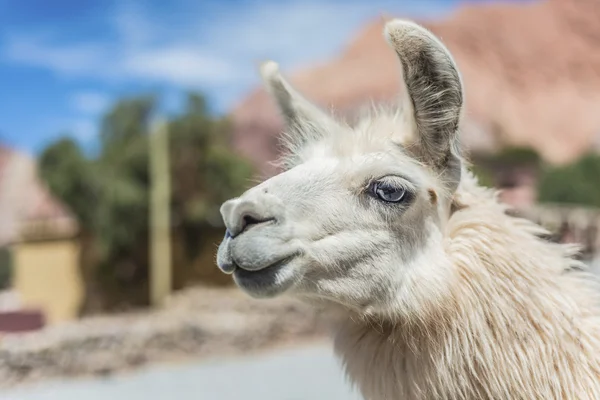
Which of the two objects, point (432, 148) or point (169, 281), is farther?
point (169, 281)

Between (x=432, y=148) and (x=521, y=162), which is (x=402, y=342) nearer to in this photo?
(x=432, y=148)

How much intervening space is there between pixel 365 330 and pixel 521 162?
99.7ft

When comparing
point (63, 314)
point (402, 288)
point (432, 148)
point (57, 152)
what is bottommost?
point (63, 314)

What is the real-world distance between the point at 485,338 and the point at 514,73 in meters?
48.3

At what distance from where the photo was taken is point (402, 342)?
1.83 m

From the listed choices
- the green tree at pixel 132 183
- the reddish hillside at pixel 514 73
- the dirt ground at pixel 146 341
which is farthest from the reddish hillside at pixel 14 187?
the dirt ground at pixel 146 341

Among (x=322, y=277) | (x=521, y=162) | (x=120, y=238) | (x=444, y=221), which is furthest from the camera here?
(x=521, y=162)

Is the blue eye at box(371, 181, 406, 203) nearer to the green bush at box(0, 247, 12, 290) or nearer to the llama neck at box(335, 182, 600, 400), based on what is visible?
the llama neck at box(335, 182, 600, 400)

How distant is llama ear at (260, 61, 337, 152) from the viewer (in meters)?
2.16

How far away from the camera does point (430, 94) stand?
5.92 feet

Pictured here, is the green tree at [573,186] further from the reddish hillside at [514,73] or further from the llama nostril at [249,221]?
the llama nostril at [249,221]

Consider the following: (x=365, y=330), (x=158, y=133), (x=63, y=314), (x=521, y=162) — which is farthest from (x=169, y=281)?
(x=521, y=162)

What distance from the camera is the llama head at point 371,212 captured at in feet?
5.63

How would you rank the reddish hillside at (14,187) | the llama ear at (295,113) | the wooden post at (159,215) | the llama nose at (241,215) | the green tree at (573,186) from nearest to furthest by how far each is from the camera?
the llama nose at (241,215) < the llama ear at (295,113) < the wooden post at (159,215) < the green tree at (573,186) < the reddish hillside at (14,187)
